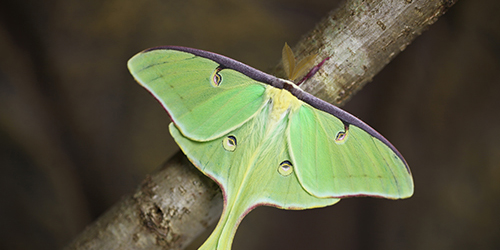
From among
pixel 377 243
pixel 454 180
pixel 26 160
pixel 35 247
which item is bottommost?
pixel 377 243

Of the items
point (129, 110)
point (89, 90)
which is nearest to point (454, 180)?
point (129, 110)

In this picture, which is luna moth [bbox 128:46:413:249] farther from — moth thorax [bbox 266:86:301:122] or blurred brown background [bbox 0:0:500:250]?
blurred brown background [bbox 0:0:500:250]

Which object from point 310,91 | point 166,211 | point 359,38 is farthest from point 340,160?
point 166,211

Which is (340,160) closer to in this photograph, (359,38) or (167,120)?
(359,38)

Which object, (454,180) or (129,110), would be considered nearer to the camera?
(454,180)

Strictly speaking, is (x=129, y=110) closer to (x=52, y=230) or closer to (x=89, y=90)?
(x=89, y=90)

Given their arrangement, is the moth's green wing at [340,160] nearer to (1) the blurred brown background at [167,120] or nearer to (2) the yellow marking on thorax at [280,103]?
(2) the yellow marking on thorax at [280,103]

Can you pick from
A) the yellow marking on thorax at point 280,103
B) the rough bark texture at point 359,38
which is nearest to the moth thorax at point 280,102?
the yellow marking on thorax at point 280,103
